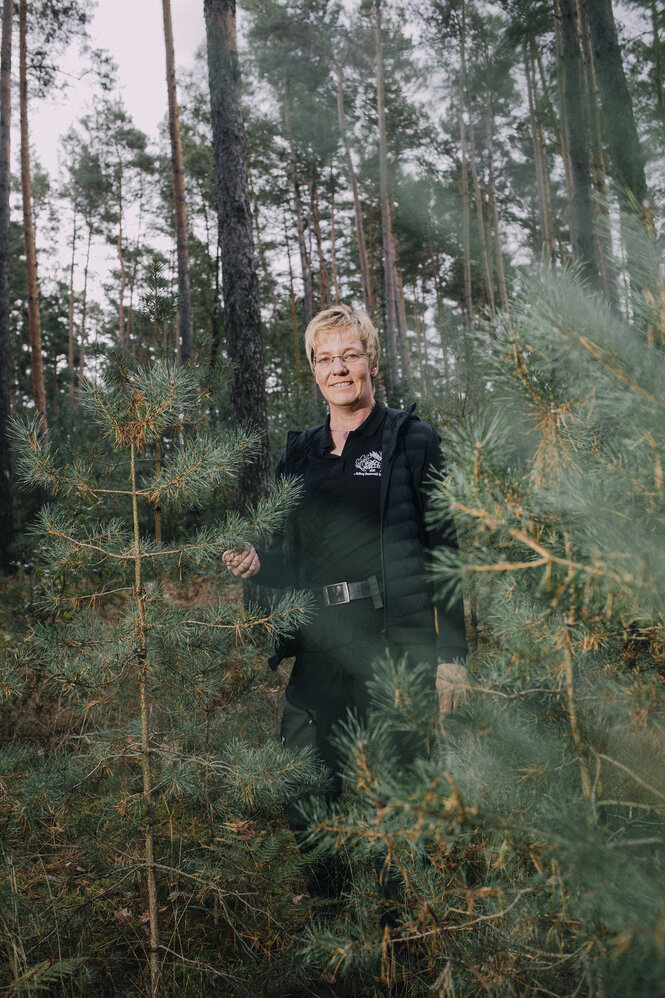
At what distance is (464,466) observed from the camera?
898 millimetres

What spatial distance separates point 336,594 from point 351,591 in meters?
0.05

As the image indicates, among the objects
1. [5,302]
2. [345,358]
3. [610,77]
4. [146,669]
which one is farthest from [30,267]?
[146,669]

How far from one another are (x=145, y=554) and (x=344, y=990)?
1.64m

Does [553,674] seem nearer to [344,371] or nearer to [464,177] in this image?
[344,371]

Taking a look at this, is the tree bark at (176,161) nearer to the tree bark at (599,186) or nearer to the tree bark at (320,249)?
the tree bark at (599,186)

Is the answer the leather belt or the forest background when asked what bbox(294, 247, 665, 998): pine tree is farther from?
the leather belt

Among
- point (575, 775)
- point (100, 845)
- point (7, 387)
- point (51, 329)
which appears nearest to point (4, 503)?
point (7, 387)

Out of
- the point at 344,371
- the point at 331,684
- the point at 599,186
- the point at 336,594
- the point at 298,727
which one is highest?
the point at 599,186

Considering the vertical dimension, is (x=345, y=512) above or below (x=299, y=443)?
below

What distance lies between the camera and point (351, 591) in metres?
2.12

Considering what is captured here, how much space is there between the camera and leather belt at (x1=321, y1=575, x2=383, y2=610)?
2.11 metres

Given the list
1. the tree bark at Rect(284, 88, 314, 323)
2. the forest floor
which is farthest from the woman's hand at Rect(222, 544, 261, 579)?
the tree bark at Rect(284, 88, 314, 323)

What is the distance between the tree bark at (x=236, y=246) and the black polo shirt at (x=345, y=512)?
3034 mm

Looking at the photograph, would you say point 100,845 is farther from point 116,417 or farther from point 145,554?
point 116,417
